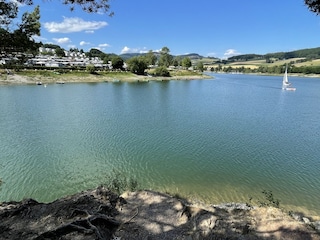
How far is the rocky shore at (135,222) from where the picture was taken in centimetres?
682

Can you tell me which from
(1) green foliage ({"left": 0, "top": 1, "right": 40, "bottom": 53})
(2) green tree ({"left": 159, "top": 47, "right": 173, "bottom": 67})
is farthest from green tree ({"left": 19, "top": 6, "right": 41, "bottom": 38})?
(2) green tree ({"left": 159, "top": 47, "right": 173, "bottom": 67})

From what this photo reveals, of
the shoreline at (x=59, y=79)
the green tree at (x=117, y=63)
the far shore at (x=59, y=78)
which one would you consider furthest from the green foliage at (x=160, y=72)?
the green tree at (x=117, y=63)

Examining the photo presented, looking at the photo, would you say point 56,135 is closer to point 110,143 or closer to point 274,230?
point 110,143

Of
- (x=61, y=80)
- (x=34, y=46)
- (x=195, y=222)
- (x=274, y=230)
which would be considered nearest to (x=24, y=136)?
(x=34, y=46)

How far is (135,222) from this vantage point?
7.57m

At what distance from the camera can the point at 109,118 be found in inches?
1366

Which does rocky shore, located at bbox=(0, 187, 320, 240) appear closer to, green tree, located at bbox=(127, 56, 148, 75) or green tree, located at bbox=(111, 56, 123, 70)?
green tree, located at bbox=(127, 56, 148, 75)

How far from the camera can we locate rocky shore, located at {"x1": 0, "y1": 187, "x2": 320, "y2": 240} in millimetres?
6815

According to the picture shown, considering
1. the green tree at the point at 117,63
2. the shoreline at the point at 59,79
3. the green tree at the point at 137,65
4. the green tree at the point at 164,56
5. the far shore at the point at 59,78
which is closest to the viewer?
the shoreline at the point at 59,79

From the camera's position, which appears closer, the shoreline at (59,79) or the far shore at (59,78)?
the shoreline at (59,79)

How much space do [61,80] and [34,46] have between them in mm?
85970

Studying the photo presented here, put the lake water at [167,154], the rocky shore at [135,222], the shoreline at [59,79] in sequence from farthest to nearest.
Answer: the shoreline at [59,79] → the lake water at [167,154] → the rocky shore at [135,222]

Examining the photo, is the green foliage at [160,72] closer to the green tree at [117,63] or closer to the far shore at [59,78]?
the far shore at [59,78]

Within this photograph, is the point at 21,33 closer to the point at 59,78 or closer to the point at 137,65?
the point at 59,78
